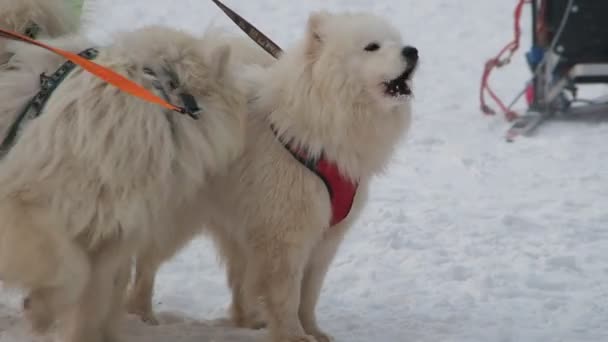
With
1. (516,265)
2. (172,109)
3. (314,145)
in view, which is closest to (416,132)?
(516,265)

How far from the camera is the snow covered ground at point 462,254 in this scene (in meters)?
4.09

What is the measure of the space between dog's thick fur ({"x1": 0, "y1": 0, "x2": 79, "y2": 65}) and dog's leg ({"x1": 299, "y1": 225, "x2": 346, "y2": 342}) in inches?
57.8

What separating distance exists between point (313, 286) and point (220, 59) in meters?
1.24

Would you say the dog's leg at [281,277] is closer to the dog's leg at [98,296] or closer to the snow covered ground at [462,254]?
the snow covered ground at [462,254]

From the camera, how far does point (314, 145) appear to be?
142 inches

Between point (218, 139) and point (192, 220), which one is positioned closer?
point (218, 139)

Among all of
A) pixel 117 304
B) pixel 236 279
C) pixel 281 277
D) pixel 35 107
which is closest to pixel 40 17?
pixel 35 107

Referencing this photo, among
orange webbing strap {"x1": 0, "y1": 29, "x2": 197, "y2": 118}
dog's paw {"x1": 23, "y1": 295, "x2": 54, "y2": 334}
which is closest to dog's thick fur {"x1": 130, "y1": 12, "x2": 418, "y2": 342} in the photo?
dog's paw {"x1": 23, "y1": 295, "x2": 54, "y2": 334}

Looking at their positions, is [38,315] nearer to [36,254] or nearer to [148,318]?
[36,254]

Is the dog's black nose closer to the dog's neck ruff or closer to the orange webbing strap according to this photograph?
the dog's neck ruff

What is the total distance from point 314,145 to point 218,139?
0.52 m

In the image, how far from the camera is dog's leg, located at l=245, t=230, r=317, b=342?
11.9 ft

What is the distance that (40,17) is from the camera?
3492 mm

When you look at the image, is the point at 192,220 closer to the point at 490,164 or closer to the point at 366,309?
the point at 366,309
